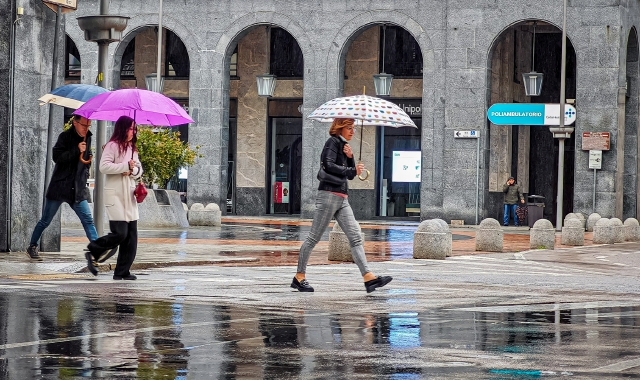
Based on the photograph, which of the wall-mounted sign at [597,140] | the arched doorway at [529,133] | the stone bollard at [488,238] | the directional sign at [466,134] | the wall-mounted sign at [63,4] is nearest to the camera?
the wall-mounted sign at [63,4]

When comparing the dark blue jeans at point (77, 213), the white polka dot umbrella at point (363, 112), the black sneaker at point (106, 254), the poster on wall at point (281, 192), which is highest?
the white polka dot umbrella at point (363, 112)

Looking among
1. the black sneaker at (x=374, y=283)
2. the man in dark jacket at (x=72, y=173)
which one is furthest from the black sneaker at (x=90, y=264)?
the black sneaker at (x=374, y=283)

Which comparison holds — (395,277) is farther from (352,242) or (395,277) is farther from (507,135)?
(507,135)

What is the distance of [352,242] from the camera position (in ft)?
41.8

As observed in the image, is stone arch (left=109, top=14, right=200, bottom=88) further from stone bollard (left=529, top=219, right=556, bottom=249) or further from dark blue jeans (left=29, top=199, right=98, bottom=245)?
dark blue jeans (left=29, top=199, right=98, bottom=245)

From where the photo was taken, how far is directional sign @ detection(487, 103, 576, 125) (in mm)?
37281

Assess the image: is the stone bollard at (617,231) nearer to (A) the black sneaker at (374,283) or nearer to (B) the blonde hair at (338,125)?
(B) the blonde hair at (338,125)

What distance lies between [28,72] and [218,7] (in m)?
25.1

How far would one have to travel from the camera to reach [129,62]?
4559 centimetres

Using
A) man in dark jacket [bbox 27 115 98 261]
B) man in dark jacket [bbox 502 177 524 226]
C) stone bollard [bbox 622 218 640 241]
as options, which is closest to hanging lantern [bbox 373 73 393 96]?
man in dark jacket [bbox 502 177 524 226]

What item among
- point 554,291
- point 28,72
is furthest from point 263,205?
point 554,291

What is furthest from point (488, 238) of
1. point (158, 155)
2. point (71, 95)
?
point (71, 95)

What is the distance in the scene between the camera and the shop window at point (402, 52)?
4200 centimetres

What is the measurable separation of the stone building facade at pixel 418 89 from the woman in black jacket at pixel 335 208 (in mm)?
25917
